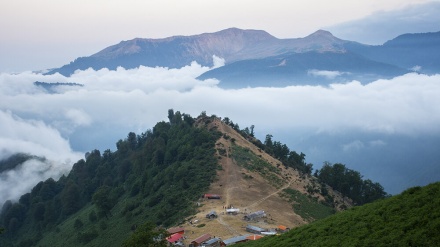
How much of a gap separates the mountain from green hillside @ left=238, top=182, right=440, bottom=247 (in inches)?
652

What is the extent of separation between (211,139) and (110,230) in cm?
2718

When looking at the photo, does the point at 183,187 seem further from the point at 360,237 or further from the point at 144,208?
the point at 360,237

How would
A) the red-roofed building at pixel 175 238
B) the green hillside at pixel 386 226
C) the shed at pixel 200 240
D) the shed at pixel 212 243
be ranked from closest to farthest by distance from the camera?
the green hillside at pixel 386 226 < the shed at pixel 212 243 < the shed at pixel 200 240 < the red-roofed building at pixel 175 238

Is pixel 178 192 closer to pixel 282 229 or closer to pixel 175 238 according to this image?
pixel 175 238

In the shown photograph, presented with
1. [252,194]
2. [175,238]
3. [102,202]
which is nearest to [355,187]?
[252,194]

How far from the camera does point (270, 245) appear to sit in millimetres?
27625

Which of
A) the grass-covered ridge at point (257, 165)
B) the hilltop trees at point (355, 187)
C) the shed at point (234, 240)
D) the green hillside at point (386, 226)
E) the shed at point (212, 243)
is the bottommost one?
the hilltop trees at point (355, 187)

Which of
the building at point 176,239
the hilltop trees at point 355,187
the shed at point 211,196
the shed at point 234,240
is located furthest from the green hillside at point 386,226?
the hilltop trees at point 355,187

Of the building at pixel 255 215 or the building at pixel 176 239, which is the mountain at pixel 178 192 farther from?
the building at pixel 176 239

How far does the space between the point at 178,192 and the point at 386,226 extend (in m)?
42.3

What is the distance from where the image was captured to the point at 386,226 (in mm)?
21938

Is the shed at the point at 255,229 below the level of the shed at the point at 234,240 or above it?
below

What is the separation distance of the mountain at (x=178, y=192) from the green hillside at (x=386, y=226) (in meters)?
16.6

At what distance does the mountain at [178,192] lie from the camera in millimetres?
54156
